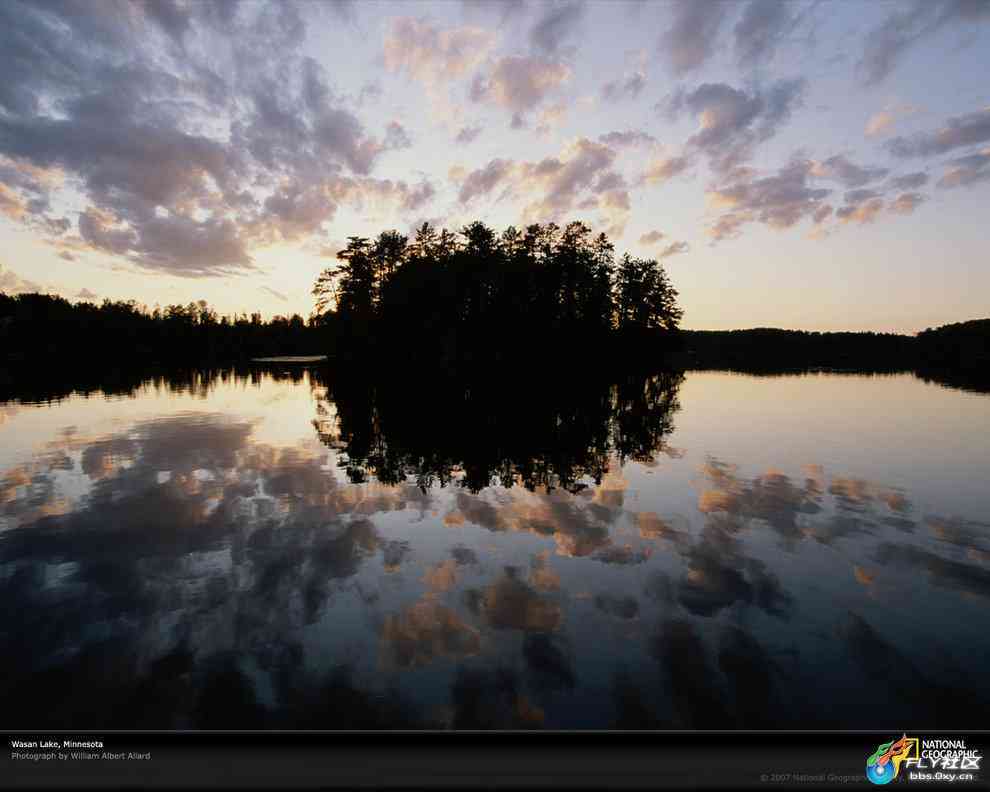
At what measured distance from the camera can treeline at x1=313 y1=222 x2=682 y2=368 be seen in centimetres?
8062

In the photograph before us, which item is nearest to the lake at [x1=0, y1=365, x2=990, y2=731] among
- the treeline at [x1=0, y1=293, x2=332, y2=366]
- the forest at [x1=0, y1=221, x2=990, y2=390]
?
the forest at [x1=0, y1=221, x2=990, y2=390]

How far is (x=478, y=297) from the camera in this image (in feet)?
264

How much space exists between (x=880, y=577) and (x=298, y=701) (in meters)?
11.0

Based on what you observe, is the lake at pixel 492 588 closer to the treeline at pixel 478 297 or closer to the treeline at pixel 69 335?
the treeline at pixel 478 297

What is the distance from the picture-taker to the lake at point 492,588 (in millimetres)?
6383

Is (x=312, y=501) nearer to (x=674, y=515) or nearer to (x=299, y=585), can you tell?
(x=299, y=585)

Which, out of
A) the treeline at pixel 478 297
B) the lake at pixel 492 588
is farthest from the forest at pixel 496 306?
the lake at pixel 492 588

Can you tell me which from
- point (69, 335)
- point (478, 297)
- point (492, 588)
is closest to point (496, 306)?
point (478, 297)

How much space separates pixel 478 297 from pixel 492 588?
7366 cm

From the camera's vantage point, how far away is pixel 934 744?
206 inches

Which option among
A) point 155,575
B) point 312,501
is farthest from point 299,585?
point 312,501

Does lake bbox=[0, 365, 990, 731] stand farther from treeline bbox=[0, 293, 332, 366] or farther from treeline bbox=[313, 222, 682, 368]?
treeline bbox=[0, 293, 332, 366]

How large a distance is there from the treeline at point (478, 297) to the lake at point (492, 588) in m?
60.1

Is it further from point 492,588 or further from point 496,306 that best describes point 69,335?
point 492,588
